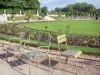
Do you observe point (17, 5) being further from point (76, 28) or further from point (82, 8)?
point (82, 8)

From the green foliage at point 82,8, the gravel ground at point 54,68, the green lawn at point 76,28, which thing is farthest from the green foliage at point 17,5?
the gravel ground at point 54,68

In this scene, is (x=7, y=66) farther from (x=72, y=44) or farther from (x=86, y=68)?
(x=72, y=44)

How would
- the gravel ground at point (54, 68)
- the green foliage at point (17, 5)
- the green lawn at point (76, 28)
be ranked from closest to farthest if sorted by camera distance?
the gravel ground at point (54, 68) < the green lawn at point (76, 28) < the green foliage at point (17, 5)

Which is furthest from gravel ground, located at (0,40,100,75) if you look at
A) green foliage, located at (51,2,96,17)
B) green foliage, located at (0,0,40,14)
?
green foliage, located at (51,2,96,17)

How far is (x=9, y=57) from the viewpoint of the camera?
899 cm

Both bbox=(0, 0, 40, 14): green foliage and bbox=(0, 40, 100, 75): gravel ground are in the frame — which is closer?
bbox=(0, 40, 100, 75): gravel ground

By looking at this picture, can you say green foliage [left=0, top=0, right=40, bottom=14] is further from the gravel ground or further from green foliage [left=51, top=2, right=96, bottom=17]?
the gravel ground

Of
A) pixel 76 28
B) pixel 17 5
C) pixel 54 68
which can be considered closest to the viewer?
pixel 54 68

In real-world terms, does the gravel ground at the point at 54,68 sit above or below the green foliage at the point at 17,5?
below

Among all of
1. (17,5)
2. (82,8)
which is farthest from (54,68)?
(82,8)

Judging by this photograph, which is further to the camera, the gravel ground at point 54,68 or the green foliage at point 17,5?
the green foliage at point 17,5

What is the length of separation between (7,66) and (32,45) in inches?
143

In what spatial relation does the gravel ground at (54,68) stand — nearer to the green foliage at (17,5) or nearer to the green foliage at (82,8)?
the green foliage at (17,5)

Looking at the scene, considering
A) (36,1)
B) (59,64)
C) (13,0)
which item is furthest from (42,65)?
(36,1)
